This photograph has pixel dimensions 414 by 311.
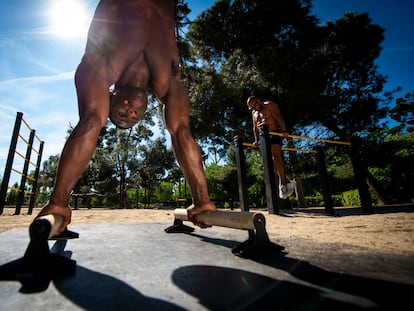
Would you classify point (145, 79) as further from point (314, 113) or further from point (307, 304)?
point (314, 113)

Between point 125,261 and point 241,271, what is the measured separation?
1.48 feet

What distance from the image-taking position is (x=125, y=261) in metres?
0.83

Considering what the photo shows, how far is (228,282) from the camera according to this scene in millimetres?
600

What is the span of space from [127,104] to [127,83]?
0.16 m

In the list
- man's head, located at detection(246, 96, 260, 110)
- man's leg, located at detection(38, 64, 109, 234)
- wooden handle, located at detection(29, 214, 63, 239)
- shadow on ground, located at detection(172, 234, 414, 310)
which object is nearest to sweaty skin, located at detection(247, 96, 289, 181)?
man's head, located at detection(246, 96, 260, 110)

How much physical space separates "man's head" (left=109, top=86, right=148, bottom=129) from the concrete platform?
728mm

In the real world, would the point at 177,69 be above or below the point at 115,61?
above

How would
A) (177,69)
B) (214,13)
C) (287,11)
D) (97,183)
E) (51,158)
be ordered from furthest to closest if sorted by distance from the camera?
(51,158), (97,183), (214,13), (287,11), (177,69)

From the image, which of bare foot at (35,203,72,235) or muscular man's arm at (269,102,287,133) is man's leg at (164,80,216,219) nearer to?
bare foot at (35,203,72,235)

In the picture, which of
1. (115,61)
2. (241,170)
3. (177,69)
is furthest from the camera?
(241,170)

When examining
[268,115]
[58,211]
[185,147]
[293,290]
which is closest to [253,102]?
[268,115]

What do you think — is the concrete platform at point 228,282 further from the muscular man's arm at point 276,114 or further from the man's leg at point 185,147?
the muscular man's arm at point 276,114

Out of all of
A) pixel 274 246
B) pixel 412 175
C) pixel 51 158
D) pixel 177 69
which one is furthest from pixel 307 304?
pixel 51 158

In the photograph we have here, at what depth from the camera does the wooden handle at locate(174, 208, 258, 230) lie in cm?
90
